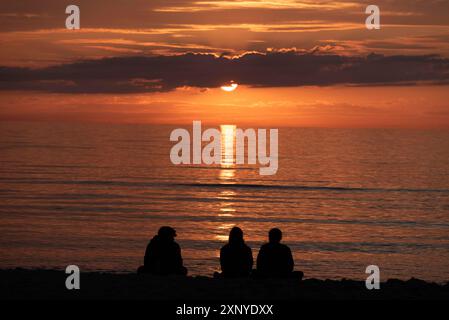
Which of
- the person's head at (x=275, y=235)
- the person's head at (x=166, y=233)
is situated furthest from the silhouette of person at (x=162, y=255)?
the person's head at (x=275, y=235)

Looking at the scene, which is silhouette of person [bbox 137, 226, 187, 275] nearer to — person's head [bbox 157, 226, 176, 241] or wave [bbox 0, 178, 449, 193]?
person's head [bbox 157, 226, 176, 241]

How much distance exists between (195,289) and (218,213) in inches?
1284

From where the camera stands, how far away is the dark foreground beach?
10398 mm

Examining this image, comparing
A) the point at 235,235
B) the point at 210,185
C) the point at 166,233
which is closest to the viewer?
the point at 235,235

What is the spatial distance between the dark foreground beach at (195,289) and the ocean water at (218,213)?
12906 millimetres

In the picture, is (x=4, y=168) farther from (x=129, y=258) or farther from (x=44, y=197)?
(x=129, y=258)

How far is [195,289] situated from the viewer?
1083 centimetres

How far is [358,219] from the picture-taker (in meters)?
41.0

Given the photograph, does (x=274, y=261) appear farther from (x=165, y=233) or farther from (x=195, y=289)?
(x=195, y=289)

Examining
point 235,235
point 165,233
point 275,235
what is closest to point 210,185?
point 165,233

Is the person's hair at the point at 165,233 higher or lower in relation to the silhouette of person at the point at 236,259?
higher

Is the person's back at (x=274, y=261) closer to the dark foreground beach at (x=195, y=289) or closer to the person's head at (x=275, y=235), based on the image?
the person's head at (x=275, y=235)

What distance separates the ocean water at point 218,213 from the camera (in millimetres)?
27406

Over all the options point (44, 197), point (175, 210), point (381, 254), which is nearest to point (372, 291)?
point (381, 254)
